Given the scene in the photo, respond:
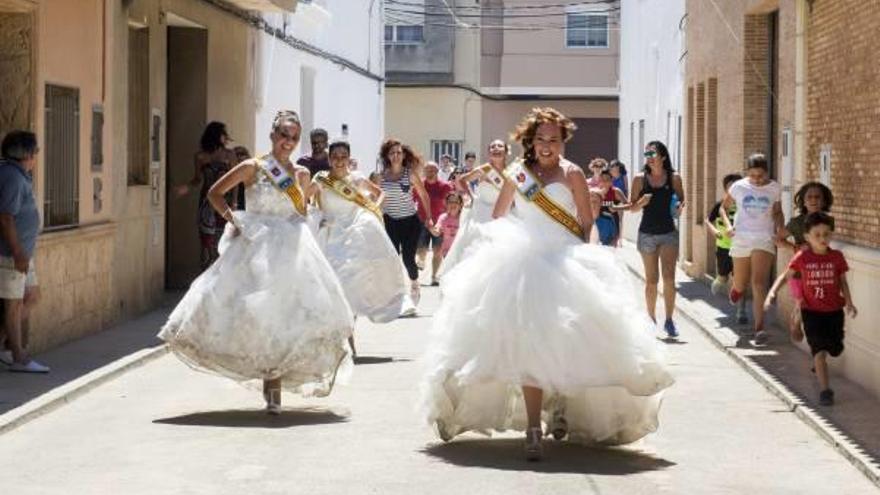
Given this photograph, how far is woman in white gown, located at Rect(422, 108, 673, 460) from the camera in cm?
991

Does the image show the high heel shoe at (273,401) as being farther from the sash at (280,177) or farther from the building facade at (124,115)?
the building facade at (124,115)

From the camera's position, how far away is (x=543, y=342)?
9.88 m

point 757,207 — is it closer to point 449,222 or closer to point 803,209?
point 803,209

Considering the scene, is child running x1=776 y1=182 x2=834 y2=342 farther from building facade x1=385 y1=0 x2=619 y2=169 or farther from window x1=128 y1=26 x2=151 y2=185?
building facade x1=385 y1=0 x2=619 y2=169

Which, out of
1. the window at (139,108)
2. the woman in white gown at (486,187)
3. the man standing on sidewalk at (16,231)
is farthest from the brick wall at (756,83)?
the man standing on sidewalk at (16,231)

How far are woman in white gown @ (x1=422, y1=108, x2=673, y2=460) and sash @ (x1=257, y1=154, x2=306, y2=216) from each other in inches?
76.4

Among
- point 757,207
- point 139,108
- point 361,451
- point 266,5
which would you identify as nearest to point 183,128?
point 266,5

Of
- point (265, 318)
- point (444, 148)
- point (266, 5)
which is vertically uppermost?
point (266, 5)

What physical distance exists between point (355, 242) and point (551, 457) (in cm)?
626

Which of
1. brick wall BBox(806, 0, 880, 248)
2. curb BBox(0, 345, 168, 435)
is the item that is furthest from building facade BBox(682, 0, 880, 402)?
curb BBox(0, 345, 168, 435)

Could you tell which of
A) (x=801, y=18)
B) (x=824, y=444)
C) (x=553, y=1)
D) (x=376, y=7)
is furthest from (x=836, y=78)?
(x=553, y=1)

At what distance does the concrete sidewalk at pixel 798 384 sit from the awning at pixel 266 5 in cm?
621

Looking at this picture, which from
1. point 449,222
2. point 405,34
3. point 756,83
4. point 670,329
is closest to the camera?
point 670,329

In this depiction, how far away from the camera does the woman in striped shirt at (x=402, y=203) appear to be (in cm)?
2102
